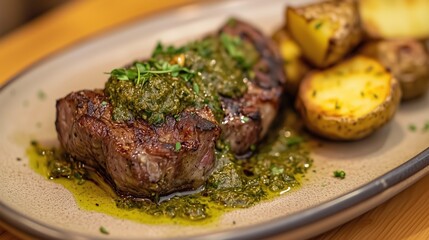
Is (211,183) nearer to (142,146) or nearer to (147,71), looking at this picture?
(142,146)

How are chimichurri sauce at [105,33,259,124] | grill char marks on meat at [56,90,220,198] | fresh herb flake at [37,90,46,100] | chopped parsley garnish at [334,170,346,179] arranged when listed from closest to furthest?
grill char marks on meat at [56,90,220,198], chimichurri sauce at [105,33,259,124], chopped parsley garnish at [334,170,346,179], fresh herb flake at [37,90,46,100]

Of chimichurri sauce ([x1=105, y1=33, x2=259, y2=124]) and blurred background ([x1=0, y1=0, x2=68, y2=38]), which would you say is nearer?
chimichurri sauce ([x1=105, y1=33, x2=259, y2=124])

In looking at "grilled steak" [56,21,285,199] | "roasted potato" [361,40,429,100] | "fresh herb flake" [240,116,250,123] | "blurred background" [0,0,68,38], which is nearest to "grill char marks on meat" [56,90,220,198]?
"grilled steak" [56,21,285,199]

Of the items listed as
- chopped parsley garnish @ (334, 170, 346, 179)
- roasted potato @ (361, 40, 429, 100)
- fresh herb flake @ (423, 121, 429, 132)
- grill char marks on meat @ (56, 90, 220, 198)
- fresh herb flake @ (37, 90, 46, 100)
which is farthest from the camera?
fresh herb flake @ (37, 90, 46, 100)

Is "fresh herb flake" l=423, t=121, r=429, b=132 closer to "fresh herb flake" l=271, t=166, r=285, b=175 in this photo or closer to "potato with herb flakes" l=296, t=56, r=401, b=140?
"potato with herb flakes" l=296, t=56, r=401, b=140

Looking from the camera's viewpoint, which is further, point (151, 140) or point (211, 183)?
point (211, 183)

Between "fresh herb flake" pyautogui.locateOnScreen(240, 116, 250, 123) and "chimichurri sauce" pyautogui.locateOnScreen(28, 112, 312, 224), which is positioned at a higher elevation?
"fresh herb flake" pyautogui.locateOnScreen(240, 116, 250, 123)

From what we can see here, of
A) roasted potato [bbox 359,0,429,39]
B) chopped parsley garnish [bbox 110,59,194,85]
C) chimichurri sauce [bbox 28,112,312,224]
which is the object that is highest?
chopped parsley garnish [bbox 110,59,194,85]

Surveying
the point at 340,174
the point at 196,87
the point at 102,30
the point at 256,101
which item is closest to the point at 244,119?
the point at 256,101
